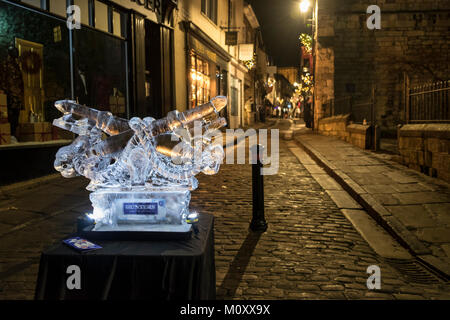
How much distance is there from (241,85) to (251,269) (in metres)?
28.8

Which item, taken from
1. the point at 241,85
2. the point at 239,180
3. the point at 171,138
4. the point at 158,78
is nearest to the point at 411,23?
the point at 241,85

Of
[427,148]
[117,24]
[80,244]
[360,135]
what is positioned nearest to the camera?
[80,244]

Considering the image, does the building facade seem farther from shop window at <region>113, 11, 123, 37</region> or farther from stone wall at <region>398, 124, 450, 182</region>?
stone wall at <region>398, 124, 450, 182</region>

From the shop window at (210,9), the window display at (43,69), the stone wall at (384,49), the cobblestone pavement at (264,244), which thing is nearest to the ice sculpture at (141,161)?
the cobblestone pavement at (264,244)

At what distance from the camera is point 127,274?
7.11 ft

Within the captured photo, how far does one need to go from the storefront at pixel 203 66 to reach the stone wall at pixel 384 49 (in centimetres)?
585

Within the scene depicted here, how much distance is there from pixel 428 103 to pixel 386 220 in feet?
15.0

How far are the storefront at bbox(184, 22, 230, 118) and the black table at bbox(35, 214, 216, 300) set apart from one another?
46.0 feet

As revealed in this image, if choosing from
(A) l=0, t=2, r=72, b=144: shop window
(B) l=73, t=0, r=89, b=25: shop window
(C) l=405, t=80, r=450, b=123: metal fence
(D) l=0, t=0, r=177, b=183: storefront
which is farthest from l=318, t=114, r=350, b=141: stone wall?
(A) l=0, t=2, r=72, b=144: shop window

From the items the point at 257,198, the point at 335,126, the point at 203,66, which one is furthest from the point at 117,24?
the point at 335,126

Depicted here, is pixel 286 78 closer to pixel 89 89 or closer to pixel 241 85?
pixel 241 85

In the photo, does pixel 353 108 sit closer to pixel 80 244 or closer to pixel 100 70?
pixel 100 70

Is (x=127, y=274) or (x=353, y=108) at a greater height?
(x=353, y=108)

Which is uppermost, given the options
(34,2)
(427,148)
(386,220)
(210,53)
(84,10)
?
(210,53)
